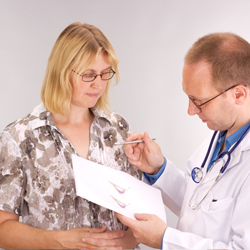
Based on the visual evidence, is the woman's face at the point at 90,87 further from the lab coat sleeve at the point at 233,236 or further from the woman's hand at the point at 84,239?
the lab coat sleeve at the point at 233,236

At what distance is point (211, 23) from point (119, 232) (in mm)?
2006

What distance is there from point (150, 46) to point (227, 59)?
1.47m

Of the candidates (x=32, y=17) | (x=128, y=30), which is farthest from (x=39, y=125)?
(x=128, y=30)

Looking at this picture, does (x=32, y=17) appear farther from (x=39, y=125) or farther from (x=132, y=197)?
(x=132, y=197)

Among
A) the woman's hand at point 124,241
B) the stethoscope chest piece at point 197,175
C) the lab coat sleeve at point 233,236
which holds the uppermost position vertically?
the stethoscope chest piece at point 197,175

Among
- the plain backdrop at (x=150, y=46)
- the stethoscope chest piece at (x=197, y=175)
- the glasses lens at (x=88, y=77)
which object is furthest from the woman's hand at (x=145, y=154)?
the plain backdrop at (x=150, y=46)

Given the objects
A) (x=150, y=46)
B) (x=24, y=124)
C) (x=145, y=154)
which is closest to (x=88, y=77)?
(x=24, y=124)

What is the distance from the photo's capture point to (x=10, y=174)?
1.57 meters

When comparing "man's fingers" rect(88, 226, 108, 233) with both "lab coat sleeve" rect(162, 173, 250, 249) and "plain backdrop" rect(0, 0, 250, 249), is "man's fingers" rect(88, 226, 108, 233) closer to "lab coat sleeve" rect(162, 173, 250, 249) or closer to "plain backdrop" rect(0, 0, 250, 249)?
"lab coat sleeve" rect(162, 173, 250, 249)

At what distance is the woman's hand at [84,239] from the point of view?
154 cm

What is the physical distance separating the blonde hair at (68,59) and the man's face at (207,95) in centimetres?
44

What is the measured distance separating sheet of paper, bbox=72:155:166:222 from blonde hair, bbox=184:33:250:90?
2.12ft

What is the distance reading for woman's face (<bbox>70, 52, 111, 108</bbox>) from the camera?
1.67 meters

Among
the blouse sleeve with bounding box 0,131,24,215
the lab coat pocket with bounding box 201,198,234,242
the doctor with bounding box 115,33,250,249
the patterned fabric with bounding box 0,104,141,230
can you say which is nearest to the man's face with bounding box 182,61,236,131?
the doctor with bounding box 115,33,250,249
